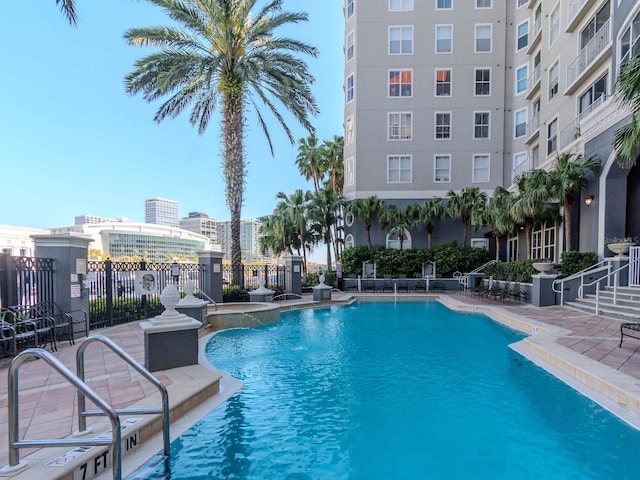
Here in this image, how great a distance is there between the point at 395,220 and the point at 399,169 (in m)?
4.07

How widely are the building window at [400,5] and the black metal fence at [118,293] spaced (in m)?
22.6

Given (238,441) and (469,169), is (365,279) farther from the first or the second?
(238,441)

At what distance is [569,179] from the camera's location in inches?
495

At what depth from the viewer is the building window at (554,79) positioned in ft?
57.0

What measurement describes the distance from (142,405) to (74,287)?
4920 mm

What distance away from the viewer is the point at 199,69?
13.3m

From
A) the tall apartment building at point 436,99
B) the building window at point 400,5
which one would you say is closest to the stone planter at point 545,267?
the tall apartment building at point 436,99

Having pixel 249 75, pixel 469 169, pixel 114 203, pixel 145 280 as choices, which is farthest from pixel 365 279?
pixel 114 203

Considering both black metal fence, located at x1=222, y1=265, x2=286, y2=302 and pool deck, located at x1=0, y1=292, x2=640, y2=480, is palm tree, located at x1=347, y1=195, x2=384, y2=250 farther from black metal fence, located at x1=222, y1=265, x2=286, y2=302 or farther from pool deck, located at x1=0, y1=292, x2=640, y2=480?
pool deck, located at x1=0, y1=292, x2=640, y2=480

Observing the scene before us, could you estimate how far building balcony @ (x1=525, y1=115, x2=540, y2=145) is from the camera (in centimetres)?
2001

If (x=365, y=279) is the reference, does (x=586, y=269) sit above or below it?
above

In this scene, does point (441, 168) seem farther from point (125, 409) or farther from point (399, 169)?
point (125, 409)

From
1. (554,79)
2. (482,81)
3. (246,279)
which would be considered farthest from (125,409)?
(482,81)

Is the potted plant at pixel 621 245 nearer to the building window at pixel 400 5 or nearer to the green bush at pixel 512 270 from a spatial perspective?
the green bush at pixel 512 270
